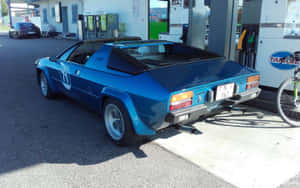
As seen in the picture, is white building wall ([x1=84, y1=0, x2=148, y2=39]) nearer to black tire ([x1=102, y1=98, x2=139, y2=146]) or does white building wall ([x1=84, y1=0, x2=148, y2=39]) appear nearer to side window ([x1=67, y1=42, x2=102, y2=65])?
side window ([x1=67, y1=42, x2=102, y2=65])

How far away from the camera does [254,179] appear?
103 inches

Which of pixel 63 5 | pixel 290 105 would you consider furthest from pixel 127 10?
pixel 290 105

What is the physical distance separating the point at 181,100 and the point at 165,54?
1.69 meters

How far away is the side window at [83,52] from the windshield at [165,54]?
0.72 metres

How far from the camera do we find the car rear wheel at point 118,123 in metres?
3.08

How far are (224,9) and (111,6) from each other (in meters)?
12.1

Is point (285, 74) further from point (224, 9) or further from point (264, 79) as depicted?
point (224, 9)

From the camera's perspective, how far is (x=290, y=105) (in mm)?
4082

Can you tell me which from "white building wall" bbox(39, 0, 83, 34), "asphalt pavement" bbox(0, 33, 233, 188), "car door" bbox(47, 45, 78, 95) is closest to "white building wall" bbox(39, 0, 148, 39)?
"white building wall" bbox(39, 0, 83, 34)

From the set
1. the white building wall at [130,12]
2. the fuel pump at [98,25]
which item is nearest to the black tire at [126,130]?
the white building wall at [130,12]

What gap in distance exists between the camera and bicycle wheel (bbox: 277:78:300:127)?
150 inches

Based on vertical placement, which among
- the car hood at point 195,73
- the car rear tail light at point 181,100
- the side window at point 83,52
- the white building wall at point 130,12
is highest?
the white building wall at point 130,12

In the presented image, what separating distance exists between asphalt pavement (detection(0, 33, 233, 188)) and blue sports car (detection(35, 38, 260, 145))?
0.99 feet

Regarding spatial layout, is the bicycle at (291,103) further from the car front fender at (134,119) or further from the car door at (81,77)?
the car door at (81,77)
